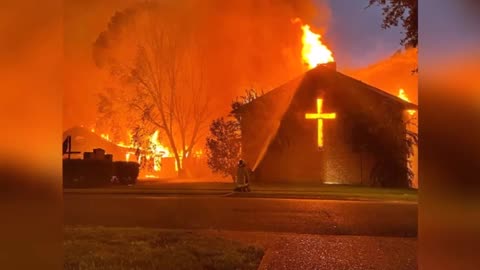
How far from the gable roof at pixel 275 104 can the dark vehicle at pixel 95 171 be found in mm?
5744

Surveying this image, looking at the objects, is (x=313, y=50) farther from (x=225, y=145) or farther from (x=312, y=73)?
(x=225, y=145)

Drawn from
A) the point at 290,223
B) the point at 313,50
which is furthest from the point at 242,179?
the point at 313,50

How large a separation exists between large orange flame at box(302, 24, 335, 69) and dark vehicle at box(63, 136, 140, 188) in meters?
9.99

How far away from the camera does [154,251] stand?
598cm

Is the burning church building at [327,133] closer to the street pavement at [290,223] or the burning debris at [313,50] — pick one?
the burning debris at [313,50]

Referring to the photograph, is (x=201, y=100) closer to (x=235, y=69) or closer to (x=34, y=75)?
(x=235, y=69)

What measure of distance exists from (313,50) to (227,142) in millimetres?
6184

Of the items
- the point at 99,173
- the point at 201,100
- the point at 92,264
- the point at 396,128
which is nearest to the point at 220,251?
the point at 92,264

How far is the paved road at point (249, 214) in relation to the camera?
852 centimetres

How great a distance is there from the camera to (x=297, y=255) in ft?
19.4

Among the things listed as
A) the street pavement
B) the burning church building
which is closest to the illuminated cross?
the burning church building

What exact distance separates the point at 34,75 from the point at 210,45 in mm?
19632

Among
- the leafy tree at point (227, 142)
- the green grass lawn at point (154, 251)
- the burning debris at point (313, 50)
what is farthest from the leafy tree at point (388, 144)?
the green grass lawn at point (154, 251)

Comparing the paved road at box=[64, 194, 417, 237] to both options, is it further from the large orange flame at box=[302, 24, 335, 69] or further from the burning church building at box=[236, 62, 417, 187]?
the large orange flame at box=[302, 24, 335, 69]
